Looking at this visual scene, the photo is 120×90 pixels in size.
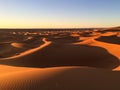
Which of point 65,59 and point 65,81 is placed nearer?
point 65,81

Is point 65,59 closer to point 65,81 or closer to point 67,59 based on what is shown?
point 67,59

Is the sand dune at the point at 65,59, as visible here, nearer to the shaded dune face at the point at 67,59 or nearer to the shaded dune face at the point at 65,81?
the shaded dune face at the point at 67,59

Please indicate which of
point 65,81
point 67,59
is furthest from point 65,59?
point 65,81

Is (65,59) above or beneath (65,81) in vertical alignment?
beneath

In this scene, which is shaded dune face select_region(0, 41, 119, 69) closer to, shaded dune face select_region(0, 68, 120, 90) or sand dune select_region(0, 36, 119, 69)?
sand dune select_region(0, 36, 119, 69)

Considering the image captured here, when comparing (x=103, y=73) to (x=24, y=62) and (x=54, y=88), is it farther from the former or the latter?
(x=24, y=62)

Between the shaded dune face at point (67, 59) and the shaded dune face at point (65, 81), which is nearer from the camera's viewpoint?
the shaded dune face at point (65, 81)

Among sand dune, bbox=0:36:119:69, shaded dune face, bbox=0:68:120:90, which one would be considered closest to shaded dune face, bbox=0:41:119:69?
sand dune, bbox=0:36:119:69

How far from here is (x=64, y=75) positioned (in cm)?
481

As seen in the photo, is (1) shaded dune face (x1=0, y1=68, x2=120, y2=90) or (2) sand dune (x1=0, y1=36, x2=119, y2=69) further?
(2) sand dune (x1=0, y1=36, x2=119, y2=69)

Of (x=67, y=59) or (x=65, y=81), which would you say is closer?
(x=65, y=81)

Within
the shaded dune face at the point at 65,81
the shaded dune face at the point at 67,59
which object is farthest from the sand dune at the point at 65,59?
the shaded dune face at the point at 65,81

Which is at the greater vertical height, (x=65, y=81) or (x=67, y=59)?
(x=65, y=81)

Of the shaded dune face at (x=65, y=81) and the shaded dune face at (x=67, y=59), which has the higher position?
the shaded dune face at (x=65, y=81)
